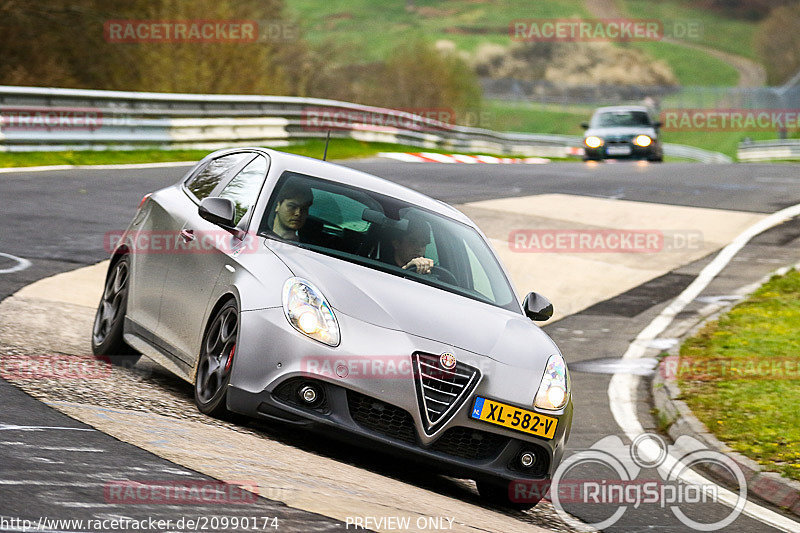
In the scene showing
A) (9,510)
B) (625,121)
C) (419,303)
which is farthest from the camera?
(625,121)

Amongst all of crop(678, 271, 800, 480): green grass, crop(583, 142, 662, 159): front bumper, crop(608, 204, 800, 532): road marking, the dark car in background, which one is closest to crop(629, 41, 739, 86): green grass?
the dark car in background

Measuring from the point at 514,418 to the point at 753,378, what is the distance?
444 cm

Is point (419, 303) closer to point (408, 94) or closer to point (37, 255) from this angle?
point (37, 255)

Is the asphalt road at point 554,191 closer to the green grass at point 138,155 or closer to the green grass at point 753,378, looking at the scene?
the green grass at point 753,378

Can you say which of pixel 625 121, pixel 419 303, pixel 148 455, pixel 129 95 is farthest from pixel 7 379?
pixel 625 121

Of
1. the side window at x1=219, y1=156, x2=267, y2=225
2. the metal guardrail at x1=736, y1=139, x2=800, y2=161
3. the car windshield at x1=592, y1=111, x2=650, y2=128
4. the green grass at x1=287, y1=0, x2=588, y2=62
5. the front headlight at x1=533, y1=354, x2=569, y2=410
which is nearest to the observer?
the front headlight at x1=533, y1=354, x2=569, y2=410

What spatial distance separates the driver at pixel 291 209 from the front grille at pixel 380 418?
1332mm

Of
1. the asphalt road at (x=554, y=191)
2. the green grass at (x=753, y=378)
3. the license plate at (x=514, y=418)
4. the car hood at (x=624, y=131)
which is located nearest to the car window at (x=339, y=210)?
the license plate at (x=514, y=418)

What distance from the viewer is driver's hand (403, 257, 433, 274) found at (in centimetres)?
694

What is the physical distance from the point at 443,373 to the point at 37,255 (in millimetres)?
6768

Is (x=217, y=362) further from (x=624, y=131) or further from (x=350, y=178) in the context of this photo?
(x=624, y=131)

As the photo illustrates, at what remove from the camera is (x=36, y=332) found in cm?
827

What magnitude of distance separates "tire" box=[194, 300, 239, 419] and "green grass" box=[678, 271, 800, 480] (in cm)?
362

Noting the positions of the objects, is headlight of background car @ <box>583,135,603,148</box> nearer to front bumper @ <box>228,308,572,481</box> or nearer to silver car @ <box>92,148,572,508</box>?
silver car @ <box>92,148,572,508</box>
